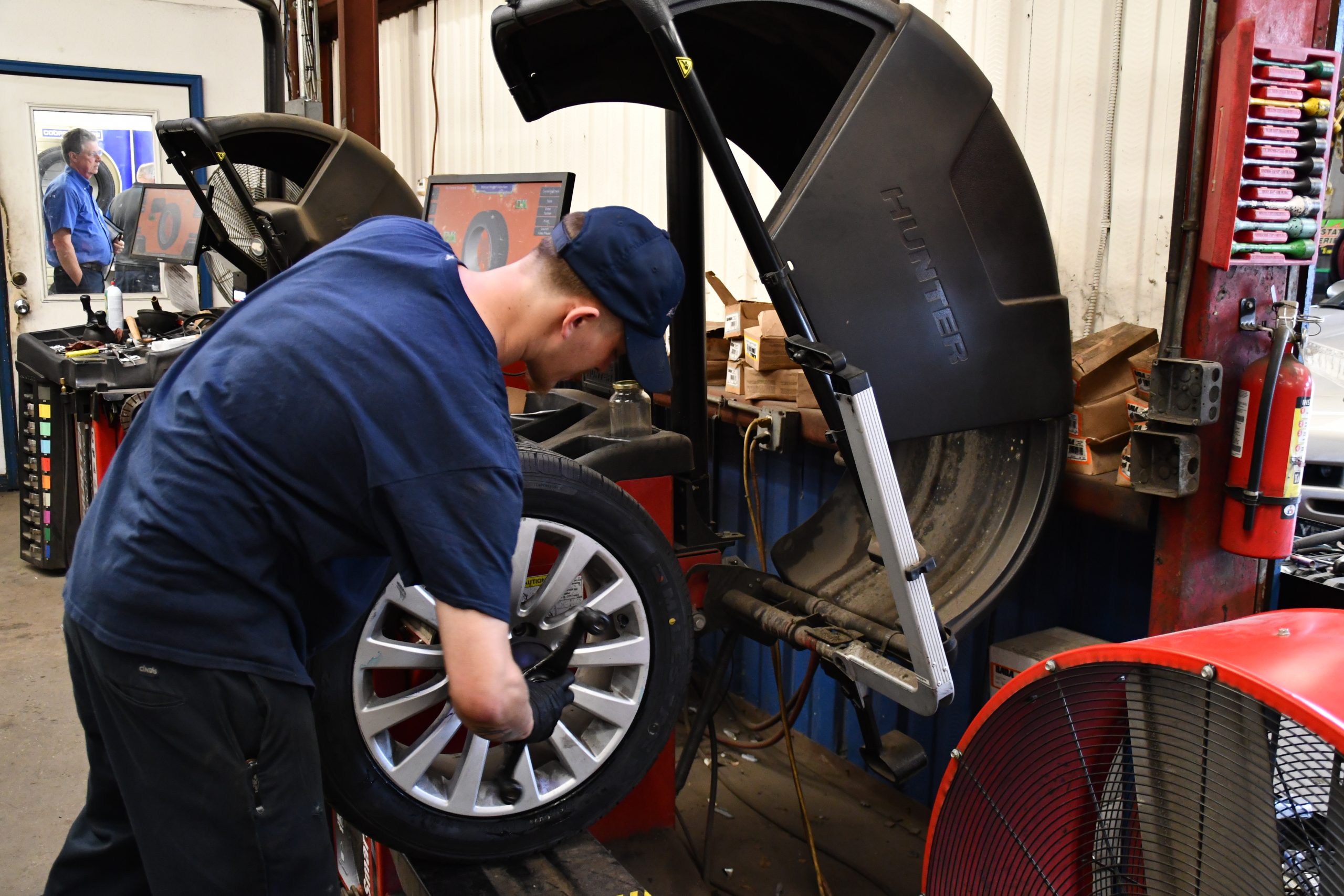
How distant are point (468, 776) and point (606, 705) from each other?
29 centimetres

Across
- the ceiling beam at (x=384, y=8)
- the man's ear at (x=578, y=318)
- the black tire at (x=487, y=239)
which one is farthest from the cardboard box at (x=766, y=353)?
the ceiling beam at (x=384, y=8)

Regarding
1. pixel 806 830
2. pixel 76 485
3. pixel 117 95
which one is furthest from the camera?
pixel 117 95

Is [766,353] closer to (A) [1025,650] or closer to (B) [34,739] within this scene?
(A) [1025,650]

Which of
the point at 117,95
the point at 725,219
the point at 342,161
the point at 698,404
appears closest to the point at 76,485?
the point at 342,161

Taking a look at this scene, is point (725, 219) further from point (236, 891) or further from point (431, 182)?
point (236, 891)

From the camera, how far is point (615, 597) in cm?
198

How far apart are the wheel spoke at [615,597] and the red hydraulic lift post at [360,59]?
4648mm

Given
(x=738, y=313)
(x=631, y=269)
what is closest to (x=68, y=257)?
(x=738, y=313)

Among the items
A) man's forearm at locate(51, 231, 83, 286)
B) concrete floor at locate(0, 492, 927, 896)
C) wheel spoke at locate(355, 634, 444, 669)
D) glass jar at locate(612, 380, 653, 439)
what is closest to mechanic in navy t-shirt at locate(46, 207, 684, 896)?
wheel spoke at locate(355, 634, 444, 669)

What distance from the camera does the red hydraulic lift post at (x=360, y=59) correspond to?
19.0 ft

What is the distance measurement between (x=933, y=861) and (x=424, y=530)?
2.99 feet

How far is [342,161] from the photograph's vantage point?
147 inches

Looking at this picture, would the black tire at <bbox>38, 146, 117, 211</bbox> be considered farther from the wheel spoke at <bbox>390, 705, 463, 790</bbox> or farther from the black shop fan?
the wheel spoke at <bbox>390, 705, 463, 790</bbox>

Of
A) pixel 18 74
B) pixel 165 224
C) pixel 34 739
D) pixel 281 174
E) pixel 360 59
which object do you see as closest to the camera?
pixel 34 739
